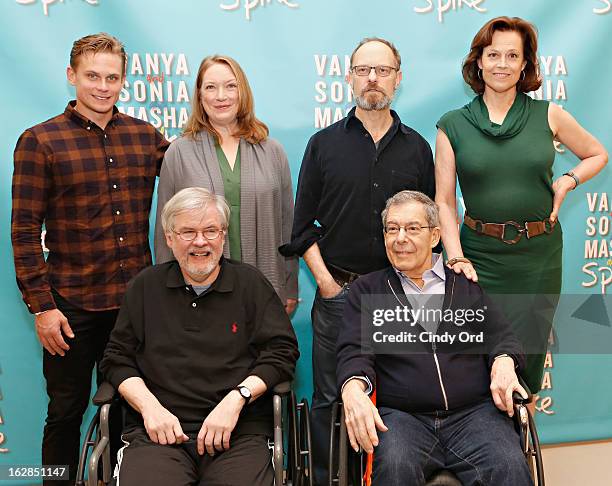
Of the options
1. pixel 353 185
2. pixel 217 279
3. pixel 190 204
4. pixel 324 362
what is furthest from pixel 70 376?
pixel 353 185

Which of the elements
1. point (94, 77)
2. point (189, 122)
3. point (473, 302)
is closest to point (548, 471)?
point (473, 302)

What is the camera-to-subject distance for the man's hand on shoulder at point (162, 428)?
6.66 feet

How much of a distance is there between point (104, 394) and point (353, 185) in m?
1.17

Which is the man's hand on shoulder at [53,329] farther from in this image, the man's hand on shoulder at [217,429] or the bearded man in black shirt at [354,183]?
the bearded man in black shirt at [354,183]

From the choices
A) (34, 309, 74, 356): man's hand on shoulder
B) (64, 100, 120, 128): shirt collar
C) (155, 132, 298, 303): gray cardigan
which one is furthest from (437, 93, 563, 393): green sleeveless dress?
(34, 309, 74, 356): man's hand on shoulder

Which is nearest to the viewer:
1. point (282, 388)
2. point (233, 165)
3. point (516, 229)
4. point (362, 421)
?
point (362, 421)

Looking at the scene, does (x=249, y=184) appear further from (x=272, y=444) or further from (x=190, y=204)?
(x=272, y=444)

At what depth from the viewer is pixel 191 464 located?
202 centimetres

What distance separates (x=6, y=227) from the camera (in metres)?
3.06

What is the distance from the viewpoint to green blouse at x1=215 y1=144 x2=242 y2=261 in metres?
2.59

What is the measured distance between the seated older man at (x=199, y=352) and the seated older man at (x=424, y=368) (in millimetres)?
282

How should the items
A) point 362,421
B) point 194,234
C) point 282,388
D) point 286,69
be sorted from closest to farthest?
1. point 362,421
2. point 282,388
3. point 194,234
4. point 286,69

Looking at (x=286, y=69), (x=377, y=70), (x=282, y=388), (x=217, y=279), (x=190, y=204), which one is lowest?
(x=282, y=388)

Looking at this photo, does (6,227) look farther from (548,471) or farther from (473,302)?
(548,471)
